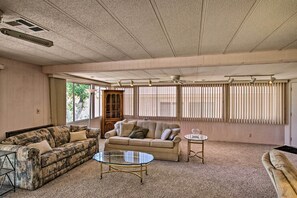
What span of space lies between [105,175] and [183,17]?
3200mm

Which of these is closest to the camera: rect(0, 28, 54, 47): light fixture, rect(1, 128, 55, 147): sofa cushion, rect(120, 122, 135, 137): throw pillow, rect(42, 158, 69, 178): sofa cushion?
rect(0, 28, 54, 47): light fixture

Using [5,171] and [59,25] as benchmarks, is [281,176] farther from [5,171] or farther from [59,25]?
[5,171]

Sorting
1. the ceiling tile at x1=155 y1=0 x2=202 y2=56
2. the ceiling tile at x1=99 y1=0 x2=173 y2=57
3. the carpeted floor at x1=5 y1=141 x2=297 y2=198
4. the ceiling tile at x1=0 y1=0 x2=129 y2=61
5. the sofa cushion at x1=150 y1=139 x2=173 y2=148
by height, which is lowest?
the carpeted floor at x1=5 y1=141 x2=297 y2=198

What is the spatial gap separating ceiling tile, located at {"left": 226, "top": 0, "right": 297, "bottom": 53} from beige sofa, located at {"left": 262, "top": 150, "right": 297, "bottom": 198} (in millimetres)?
1498

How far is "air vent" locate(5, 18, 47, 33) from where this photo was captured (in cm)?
188

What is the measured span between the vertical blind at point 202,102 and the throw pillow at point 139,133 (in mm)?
2575

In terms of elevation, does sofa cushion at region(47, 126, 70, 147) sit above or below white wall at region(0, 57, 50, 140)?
below

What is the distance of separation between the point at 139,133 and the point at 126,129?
48cm

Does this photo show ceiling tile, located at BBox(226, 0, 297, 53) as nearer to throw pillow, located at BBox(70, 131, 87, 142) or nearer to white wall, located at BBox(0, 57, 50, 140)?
Result: throw pillow, located at BBox(70, 131, 87, 142)

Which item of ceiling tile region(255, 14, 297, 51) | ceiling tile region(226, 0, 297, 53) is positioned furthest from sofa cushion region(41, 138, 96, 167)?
ceiling tile region(255, 14, 297, 51)

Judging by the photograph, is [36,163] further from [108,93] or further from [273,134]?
[273,134]

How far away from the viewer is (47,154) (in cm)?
343

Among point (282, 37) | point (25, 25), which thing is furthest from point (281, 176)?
point (25, 25)

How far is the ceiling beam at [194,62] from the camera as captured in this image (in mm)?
2955
